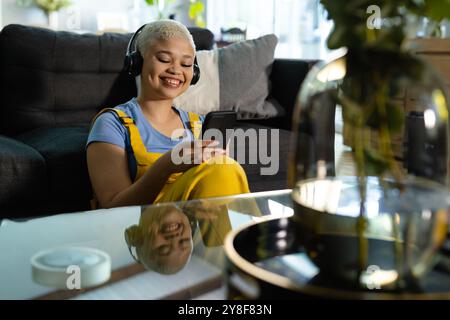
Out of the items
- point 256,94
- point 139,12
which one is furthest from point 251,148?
point 139,12

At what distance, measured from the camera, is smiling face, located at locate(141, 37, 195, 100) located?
144 centimetres

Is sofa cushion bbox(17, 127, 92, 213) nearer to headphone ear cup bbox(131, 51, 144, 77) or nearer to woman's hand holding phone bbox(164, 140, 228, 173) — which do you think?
headphone ear cup bbox(131, 51, 144, 77)

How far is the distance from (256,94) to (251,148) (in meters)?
0.33

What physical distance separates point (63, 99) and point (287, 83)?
0.85 meters

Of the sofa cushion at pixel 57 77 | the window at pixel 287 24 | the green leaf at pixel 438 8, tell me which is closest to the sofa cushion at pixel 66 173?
the sofa cushion at pixel 57 77

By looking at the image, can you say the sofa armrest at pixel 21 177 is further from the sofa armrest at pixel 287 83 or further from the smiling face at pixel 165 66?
the sofa armrest at pixel 287 83

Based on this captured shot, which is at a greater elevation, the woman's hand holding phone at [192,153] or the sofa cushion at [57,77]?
the sofa cushion at [57,77]

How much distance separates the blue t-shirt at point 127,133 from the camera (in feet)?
4.51

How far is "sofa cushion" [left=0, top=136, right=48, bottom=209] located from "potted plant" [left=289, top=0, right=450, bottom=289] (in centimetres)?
109

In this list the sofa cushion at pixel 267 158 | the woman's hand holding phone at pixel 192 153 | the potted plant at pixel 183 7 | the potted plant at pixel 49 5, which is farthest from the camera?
the potted plant at pixel 183 7

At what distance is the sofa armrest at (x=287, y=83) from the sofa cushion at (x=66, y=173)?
803 millimetres

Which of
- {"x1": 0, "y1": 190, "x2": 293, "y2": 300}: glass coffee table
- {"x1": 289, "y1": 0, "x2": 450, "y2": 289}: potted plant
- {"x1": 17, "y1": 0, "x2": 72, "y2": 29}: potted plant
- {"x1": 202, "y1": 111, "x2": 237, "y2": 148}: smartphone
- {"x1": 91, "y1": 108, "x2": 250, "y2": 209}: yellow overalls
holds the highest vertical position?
{"x1": 17, "y1": 0, "x2": 72, "y2": 29}: potted plant

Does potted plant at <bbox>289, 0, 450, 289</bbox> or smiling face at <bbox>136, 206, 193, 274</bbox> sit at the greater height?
potted plant at <bbox>289, 0, 450, 289</bbox>

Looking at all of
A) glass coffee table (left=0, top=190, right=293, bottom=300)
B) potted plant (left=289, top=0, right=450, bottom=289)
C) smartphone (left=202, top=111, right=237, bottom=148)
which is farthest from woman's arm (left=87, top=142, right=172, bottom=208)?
potted plant (left=289, top=0, right=450, bottom=289)
